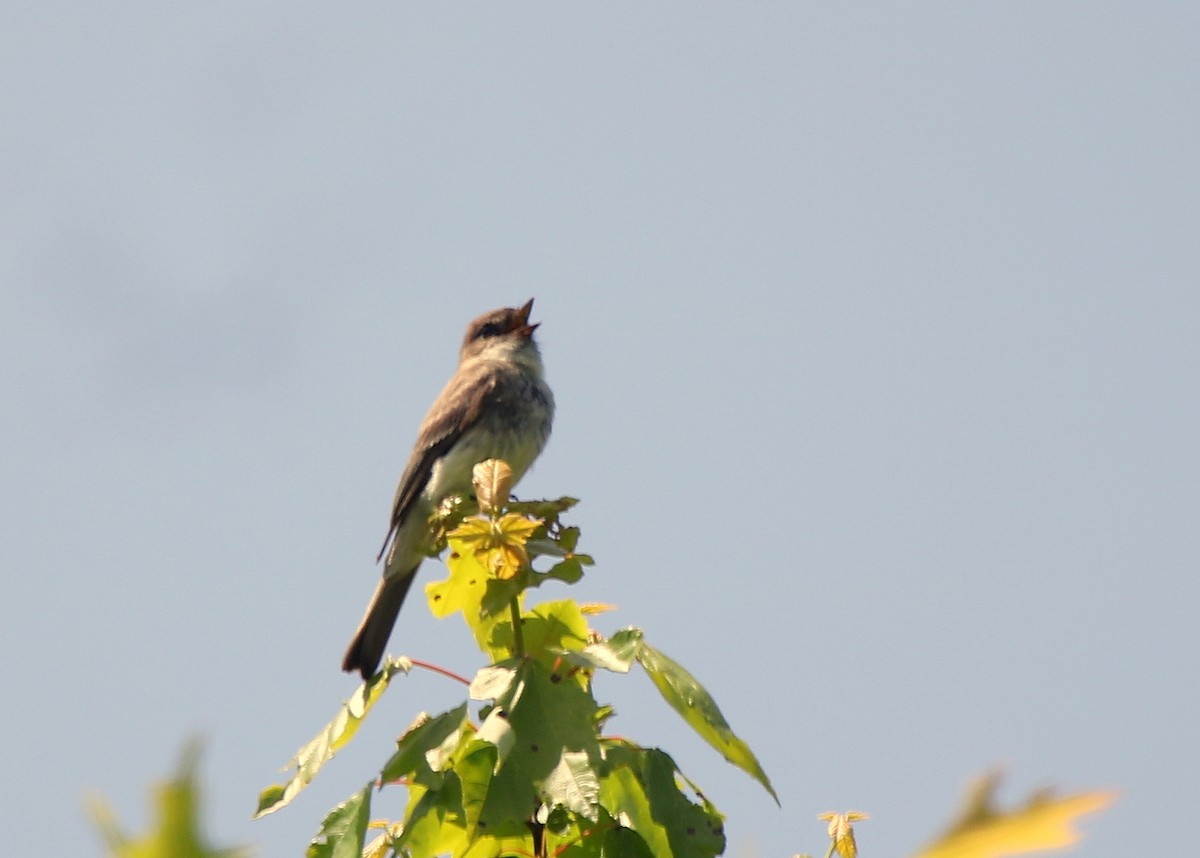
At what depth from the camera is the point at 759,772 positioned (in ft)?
9.77

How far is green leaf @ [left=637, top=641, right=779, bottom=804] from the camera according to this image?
9.86 ft

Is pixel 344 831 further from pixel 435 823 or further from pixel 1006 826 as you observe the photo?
pixel 1006 826

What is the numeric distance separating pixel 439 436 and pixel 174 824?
7.80 metres

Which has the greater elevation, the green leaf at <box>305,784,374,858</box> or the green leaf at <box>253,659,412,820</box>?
the green leaf at <box>253,659,412,820</box>

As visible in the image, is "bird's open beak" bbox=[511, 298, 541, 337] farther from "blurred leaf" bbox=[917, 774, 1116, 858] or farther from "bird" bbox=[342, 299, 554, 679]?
"blurred leaf" bbox=[917, 774, 1116, 858]

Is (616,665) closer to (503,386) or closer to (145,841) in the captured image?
(145,841)

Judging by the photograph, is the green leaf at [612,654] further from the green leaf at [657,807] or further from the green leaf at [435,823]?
the green leaf at [435,823]

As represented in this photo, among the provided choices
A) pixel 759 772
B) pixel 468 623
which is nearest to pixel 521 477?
pixel 468 623

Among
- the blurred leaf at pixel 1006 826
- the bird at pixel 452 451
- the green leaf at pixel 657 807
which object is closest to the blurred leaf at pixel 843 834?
the green leaf at pixel 657 807

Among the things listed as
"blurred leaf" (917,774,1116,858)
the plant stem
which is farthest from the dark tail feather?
"blurred leaf" (917,774,1116,858)

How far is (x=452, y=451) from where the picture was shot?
824 centimetres

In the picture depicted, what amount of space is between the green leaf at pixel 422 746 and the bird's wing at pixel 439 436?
5.10 m

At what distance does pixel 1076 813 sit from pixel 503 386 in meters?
7.78

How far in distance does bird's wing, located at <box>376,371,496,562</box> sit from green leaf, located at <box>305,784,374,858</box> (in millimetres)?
5123
